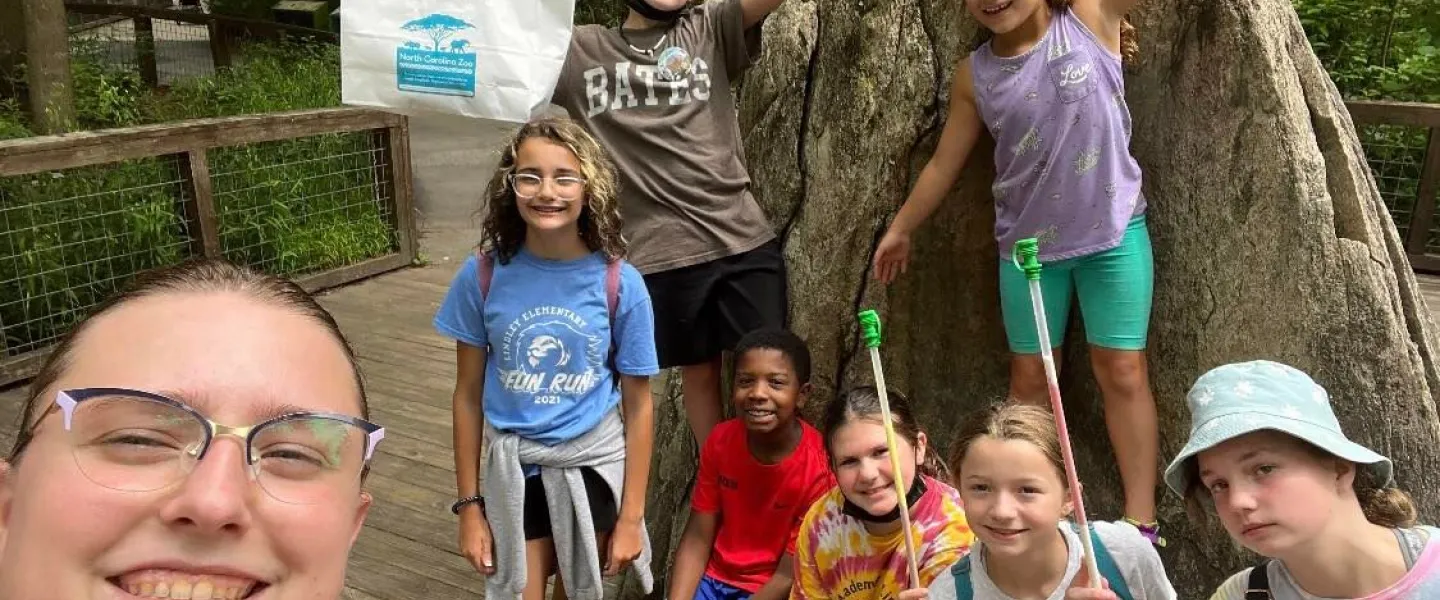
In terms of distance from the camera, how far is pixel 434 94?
243cm

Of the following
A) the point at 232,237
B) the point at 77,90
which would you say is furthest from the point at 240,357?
the point at 77,90

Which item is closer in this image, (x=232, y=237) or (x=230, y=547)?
(x=230, y=547)

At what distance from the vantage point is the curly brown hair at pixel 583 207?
2336mm

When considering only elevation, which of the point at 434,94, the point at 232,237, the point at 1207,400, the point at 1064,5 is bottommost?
the point at 232,237

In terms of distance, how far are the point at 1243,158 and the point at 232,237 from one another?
523 centimetres

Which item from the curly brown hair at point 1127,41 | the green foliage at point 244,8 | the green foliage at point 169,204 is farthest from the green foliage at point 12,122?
the green foliage at point 244,8

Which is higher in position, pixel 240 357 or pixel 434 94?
pixel 434 94

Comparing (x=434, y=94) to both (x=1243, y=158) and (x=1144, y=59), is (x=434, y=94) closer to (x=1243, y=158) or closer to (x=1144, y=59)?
(x=1144, y=59)

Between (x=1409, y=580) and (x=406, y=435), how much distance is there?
3.48 meters

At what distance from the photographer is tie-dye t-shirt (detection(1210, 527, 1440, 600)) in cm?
161

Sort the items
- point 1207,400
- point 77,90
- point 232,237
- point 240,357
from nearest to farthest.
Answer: point 240,357, point 1207,400, point 232,237, point 77,90

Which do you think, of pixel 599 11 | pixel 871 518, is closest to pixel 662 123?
pixel 871 518

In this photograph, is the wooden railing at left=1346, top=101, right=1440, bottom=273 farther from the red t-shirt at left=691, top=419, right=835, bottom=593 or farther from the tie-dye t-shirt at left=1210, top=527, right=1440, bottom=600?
the tie-dye t-shirt at left=1210, top=527, right=1440, bottom=600

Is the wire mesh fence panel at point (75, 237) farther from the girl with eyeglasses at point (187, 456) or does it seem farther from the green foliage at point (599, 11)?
the green foliage at point (599, 11)
